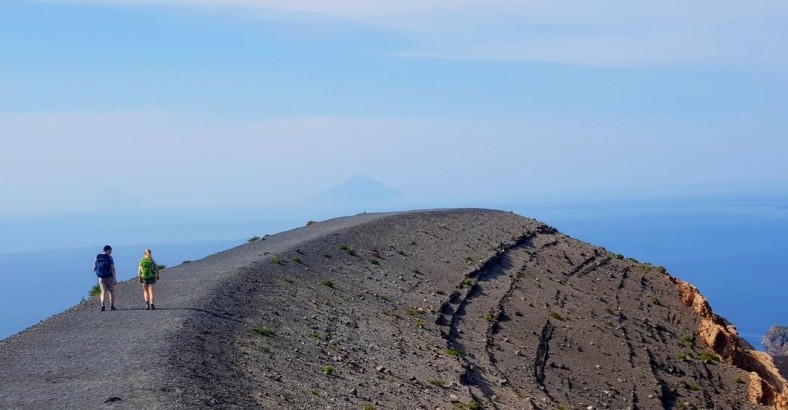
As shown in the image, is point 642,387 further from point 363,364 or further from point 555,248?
point 555,248

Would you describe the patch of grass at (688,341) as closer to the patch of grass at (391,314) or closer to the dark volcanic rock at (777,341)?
the patch of grass at (391,314)

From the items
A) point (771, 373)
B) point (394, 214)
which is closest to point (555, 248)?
point (394, 214)

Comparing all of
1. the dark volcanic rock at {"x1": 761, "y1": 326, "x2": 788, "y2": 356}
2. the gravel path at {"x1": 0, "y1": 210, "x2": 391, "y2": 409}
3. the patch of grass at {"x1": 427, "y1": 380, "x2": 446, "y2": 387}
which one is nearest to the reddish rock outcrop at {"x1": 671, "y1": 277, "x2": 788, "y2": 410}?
the patch of grass at {"x1": 427, "y1": 380, "x2": 446, "y2": 387}

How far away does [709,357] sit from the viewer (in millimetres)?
44094

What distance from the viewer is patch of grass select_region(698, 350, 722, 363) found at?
43741 millimetres

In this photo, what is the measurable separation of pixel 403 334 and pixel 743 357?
21.2m

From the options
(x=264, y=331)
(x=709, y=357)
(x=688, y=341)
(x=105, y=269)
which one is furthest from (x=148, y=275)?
(x=688, y=341)

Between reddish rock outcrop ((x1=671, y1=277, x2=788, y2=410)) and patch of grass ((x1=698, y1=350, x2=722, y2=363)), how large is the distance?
1.94 feet

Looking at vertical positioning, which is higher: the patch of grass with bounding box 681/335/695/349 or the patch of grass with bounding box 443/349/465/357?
the patch of grass with bounding box 443/349/465/357

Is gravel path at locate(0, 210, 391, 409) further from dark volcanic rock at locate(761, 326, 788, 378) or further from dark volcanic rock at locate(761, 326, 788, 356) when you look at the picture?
dark volcanic rock at locate(761, 326, 788, 356)

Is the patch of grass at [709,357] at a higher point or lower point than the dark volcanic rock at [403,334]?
lower

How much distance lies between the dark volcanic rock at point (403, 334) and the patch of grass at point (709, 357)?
2.8 inches

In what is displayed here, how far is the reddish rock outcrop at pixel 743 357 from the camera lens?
4094 centimetres

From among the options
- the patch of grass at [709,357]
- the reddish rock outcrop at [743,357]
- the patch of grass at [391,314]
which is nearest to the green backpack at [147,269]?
the patch of grass at [391,314]
